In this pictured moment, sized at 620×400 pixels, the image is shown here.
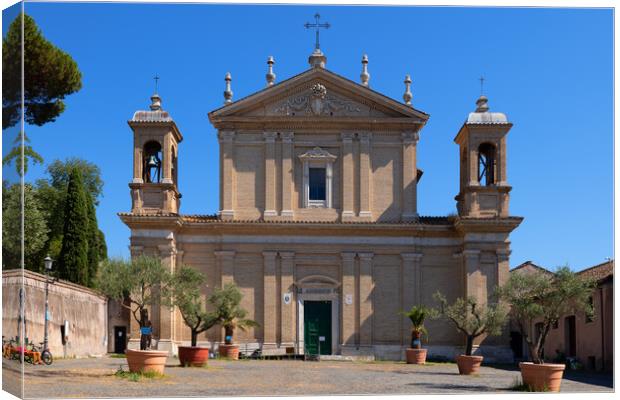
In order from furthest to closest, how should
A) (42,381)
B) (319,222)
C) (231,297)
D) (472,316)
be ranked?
(319,222) < (231,297) < (472,316) < (42,381)

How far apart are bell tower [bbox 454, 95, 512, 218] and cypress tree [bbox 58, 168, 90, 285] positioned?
17.7 meters

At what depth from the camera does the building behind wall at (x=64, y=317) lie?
27.5 metres

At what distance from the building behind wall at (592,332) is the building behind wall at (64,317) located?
14138 mm

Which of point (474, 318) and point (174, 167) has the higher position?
point (174, 167)

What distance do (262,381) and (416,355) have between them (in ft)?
34.1

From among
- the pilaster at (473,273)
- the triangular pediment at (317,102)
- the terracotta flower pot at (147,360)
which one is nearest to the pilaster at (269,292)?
the triangular pediment at (317,102)

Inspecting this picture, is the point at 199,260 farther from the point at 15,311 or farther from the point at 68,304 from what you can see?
the point at 15,311

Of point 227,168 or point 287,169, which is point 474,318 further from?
point 227,168

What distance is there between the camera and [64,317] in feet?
104

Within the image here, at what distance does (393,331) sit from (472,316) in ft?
20.0

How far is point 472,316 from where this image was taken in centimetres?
2825

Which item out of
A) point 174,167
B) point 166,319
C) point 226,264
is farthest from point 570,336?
point 174,167

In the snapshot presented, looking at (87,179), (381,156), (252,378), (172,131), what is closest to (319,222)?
(381,156)

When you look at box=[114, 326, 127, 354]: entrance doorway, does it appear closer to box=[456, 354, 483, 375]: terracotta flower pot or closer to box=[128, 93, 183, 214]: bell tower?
box=[128, 93, 183, 214]: bell tower
